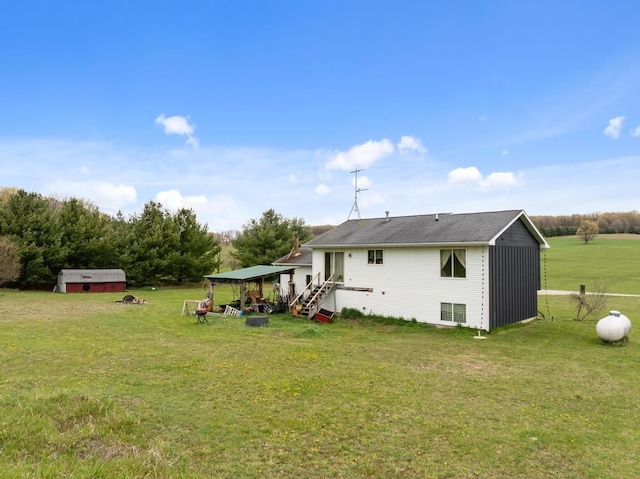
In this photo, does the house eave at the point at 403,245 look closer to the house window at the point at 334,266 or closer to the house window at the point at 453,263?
the house window at the point at 453,263

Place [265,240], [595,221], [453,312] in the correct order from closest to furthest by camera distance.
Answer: [453,312] < [265,240] < [595,221]

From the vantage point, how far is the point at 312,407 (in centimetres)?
712

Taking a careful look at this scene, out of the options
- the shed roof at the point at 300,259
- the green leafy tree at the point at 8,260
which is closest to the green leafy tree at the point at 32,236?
the green leafy tree at the point at 8,260

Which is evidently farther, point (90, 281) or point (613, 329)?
point (90, 281)

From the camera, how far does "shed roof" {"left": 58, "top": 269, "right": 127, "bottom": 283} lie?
29.9 m

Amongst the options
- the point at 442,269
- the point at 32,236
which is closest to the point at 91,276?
the point at 32,236

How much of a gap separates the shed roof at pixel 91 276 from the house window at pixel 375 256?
22.7 m

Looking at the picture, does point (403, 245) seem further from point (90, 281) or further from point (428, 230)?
point (90, 281)

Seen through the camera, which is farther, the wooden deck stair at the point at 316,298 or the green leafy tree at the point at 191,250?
the green leafy tree at the point at 191,250

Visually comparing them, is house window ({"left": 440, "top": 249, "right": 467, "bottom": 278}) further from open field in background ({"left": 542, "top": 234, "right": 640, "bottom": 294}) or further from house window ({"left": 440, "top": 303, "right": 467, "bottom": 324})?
open field in background ({"left": 542, "top": 234, "right": 640, "bottom": 294})

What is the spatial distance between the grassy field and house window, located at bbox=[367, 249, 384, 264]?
4.93 m

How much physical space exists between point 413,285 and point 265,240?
2641 cm

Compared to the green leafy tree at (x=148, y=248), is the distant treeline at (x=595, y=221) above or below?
above

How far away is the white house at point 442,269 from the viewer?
15.4 metres
